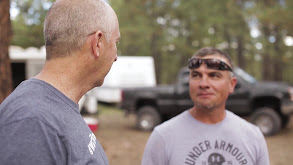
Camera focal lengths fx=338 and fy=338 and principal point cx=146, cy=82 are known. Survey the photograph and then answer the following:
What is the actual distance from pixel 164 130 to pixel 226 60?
86 centimetres

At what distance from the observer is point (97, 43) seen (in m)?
1.43

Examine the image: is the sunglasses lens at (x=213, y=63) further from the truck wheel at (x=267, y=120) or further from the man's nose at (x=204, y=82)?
the truck wheel at (x=267, y=120)

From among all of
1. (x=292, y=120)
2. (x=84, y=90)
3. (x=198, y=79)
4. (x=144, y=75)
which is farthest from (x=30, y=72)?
(x=84, y=90)

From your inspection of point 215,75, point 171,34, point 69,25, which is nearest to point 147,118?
point 215,75

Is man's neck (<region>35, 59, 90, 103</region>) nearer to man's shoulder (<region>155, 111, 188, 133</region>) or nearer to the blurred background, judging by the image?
man's shoulder (<region>155, 111, 188, 133</region>)

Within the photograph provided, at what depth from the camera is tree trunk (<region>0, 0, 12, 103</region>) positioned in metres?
4.32

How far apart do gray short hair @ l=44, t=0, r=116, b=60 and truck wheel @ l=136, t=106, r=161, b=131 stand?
33.2 ft

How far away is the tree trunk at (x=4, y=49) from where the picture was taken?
4.32 meters

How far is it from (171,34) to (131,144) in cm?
1850

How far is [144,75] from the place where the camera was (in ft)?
62.0

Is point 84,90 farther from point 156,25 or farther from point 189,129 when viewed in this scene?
point 156,25

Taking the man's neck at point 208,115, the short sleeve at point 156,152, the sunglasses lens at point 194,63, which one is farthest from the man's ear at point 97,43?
the sunglasses lens at point 194,63

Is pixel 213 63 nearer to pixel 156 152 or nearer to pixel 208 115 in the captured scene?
pixel 208 115

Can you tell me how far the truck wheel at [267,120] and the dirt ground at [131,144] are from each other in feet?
0.79
